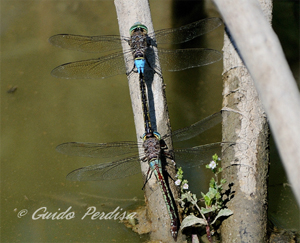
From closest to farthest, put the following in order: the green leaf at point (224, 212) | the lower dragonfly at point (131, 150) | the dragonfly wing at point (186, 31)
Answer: the green leaf at point (224, 212), the lower dragonfly at point (131, 150), the dragonfly wing at point (186, 31)

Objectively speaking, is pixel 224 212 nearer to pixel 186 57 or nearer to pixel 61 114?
pixel 186 57

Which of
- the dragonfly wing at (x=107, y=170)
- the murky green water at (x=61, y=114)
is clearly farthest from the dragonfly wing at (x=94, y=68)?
the murky green water at (x=61, y=114)

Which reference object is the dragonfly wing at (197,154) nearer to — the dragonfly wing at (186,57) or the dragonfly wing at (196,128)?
the dragonfly wing at (196,128)

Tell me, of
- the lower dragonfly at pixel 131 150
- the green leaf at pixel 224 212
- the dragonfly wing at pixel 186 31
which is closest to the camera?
the green leaf at pixel 224 212

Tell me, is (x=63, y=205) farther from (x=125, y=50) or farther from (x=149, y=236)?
(x=125, y=50)

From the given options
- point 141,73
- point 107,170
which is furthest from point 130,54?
point 107,170

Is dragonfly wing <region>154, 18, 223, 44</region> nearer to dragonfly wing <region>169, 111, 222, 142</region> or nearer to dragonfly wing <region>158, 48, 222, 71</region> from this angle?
dragonfly wing <region>158, 48, 222, 71</region>

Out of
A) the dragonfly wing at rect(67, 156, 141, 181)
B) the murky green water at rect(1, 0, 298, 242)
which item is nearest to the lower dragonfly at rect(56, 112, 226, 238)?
the dragonfly wing at rect(67, 156, 141, 181)
